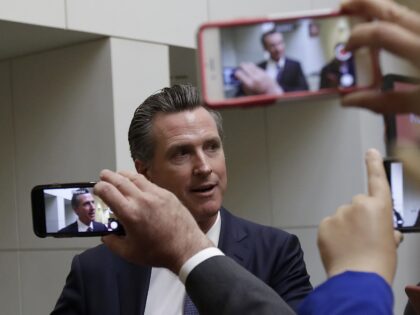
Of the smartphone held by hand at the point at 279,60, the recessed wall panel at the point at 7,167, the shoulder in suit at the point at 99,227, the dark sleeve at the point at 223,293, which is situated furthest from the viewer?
the recessed wall panel at the point at 7,167

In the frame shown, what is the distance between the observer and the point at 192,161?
2672 mm

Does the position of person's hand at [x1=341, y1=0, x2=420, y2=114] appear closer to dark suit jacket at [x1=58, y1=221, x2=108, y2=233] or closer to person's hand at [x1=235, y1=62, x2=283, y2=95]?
person's hand at [x1=235, y1=62, x2=283, y2=95]

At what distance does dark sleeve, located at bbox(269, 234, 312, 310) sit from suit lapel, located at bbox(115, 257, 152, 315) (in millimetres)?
348

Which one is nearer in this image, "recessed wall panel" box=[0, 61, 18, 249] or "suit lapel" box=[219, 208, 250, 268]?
"suit lapel" box=[219, 208, 250, 268]

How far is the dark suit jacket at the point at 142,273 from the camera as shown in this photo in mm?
2391

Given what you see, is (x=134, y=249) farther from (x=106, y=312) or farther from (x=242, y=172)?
(x=242, y=172)

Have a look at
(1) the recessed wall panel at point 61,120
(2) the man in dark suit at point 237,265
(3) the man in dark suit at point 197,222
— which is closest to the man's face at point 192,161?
(3) the man in dark suit at point 197,222

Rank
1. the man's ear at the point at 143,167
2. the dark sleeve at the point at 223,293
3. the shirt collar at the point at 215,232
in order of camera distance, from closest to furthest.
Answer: the dark sleeve at the point at 223,293 < the shirt collar at the point at 215,232 < the man's ear at the point at 143,167

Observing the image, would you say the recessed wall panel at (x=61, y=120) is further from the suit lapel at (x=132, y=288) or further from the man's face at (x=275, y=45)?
the man's face at (x=275, y=45)

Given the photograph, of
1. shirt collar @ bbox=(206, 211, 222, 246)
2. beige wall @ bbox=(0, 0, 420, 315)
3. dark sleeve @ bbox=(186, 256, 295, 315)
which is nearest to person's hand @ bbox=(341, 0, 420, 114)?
dark sleeve @ bbox=(186, 256, 295, 315)

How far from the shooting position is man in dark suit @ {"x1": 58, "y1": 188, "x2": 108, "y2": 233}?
203 cm

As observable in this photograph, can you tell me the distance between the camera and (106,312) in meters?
2.40

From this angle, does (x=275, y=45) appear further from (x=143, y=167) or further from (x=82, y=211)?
(x=143, y=167)

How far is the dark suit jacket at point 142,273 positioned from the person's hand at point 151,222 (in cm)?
93
